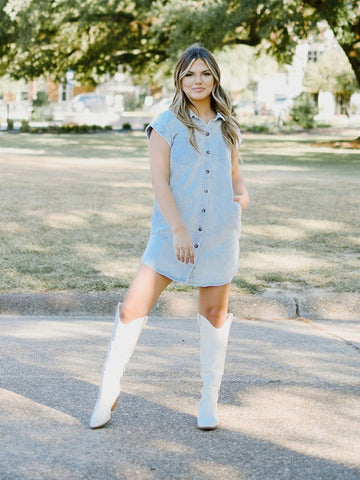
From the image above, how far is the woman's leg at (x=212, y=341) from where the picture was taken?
3.70 m

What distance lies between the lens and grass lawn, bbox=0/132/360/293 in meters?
6.98

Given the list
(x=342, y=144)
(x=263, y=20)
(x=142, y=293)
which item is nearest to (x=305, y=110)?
(x=263, y=20)

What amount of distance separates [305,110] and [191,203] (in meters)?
39.2

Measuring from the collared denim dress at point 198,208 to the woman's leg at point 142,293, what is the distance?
1.7 inches

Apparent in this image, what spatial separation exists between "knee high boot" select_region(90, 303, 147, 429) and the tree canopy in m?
18.0

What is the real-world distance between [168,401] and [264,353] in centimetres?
116

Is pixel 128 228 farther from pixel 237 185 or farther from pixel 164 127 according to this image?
pixel 164 127

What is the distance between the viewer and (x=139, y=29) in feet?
107

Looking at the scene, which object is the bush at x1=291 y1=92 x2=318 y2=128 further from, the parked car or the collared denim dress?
the collared denim dress

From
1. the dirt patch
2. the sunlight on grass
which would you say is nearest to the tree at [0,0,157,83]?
the dirt patch

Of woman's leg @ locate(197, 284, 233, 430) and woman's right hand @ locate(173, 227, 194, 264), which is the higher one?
woman's right hand @ locate(173, 227, 194, 264)

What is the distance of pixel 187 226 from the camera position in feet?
11.8

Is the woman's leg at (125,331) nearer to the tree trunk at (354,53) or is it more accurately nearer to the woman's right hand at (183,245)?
the woman's right hand at (183,245)

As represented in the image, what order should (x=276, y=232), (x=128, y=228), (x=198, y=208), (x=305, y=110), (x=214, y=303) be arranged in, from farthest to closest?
(x=305, y=110) → (x=128, y=228) → (x=276, y=232) → (x=214, y=303) → (x=198, y=208)
